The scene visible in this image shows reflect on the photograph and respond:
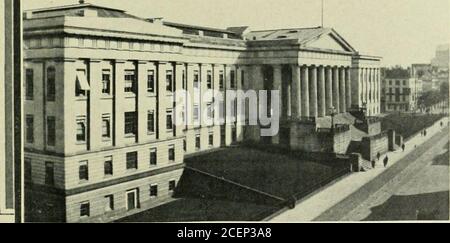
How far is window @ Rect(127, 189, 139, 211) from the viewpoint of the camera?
25.6m

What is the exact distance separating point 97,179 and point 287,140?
1543cm

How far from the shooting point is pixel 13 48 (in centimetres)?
1798

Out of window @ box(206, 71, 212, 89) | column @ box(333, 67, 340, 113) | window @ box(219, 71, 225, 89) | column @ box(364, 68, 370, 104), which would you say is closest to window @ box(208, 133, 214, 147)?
window @ box(206, 71, 212, 89)

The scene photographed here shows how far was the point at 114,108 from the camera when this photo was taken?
82.0 ft

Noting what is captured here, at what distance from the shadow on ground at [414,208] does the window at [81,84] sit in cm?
1493

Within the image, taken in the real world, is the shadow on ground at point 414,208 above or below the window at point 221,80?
below

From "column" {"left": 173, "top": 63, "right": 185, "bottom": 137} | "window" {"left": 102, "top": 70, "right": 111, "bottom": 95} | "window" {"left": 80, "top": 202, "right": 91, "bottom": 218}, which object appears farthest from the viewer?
"column" {"left": 173, "top": 63, "right": 185, "bottom": 137}

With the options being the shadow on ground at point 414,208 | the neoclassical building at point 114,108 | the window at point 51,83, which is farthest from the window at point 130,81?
the shadow on ground at point 414,208

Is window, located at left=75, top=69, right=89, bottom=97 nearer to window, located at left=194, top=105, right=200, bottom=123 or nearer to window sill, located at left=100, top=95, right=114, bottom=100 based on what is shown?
window sill, located at left=100, top=95, right=114, bottom=100

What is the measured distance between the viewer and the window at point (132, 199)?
84.1 ft

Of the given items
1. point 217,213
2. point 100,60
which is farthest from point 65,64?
point 217,213

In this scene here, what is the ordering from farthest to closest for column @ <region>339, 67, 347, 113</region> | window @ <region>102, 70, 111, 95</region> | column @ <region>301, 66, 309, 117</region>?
column @ <region>339, 67, 347, 113</region>, column @ <region>301, 66, 309, 117</region>, window @ <region>102, 70, 111, 95</region>

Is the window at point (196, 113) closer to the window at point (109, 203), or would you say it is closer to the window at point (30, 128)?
the window at point (109, 203)

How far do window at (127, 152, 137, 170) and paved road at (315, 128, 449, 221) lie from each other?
9.83m
